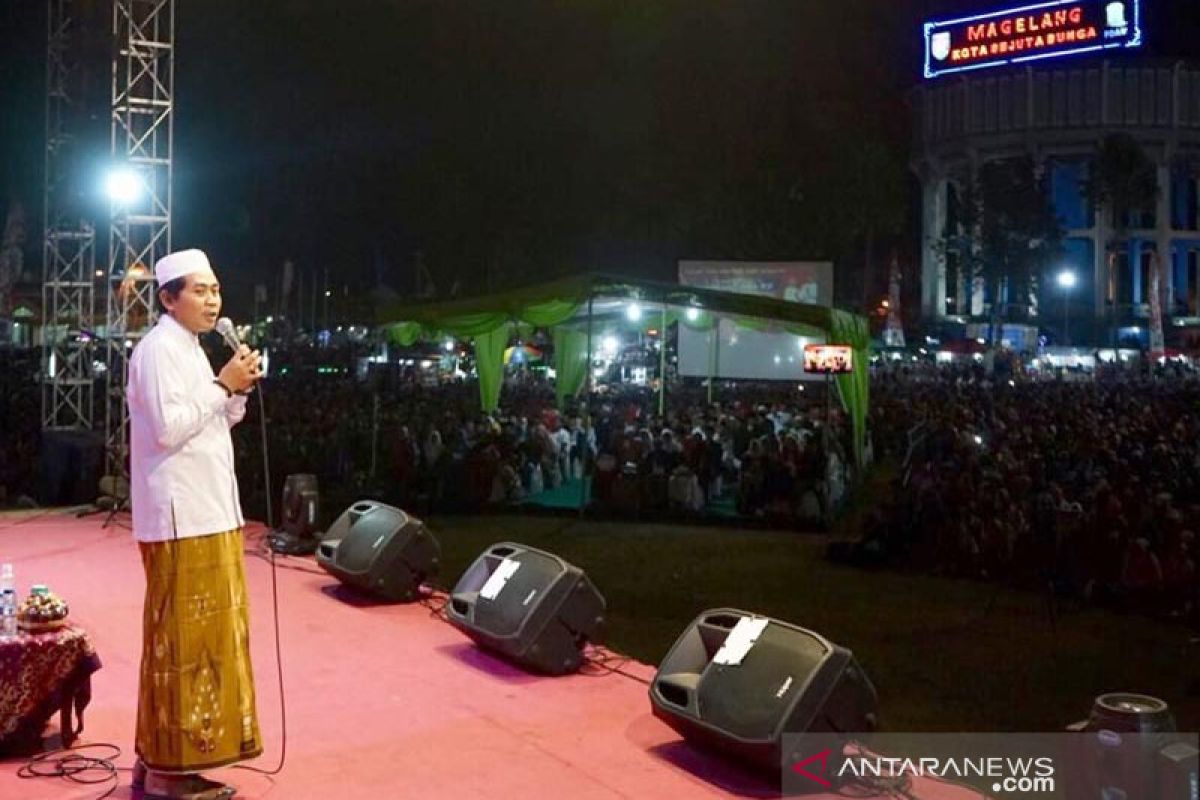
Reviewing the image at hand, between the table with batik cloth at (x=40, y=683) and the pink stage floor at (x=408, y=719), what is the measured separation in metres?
0.13

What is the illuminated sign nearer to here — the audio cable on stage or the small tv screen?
the small tv screen

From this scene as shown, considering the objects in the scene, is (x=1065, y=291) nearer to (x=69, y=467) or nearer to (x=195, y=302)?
(x=69, y=467)

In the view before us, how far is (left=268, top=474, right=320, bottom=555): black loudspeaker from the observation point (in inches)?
333

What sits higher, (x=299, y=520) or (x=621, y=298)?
(x=621, y=298)

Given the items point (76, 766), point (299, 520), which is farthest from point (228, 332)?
point (299, 520)

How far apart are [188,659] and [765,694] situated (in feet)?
6.50

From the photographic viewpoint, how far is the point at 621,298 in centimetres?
1312

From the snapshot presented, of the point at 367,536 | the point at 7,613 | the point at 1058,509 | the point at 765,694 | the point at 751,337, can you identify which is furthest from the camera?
the point at 751,337

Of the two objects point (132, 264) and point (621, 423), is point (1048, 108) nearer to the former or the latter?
point (621, 423)

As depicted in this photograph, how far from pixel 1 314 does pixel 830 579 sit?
2872cm

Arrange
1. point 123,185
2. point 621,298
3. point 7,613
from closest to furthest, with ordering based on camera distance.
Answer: point 7,613 → point 123,185 → point 621,298

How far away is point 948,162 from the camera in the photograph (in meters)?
63.2

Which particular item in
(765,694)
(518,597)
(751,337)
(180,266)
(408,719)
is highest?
(751,337)

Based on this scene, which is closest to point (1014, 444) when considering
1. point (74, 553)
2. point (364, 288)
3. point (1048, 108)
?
point (74, 553)
